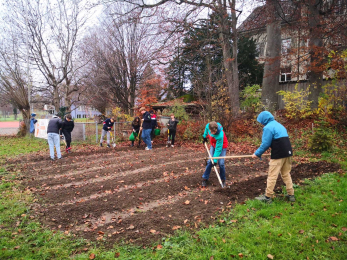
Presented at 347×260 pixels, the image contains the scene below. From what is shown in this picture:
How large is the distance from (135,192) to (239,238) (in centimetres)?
284

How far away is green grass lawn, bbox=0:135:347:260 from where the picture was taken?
3.21 metres

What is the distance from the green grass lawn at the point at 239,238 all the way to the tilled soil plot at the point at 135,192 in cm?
27

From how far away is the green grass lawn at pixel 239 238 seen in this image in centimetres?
321

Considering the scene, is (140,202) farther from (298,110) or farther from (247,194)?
(298,110)

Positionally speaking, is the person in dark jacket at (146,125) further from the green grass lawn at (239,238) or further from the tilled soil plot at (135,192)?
the green grass lawn at (239,238)

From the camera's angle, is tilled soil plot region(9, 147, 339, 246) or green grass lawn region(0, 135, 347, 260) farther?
tilled soil plot region(9, 147, 339, 246)

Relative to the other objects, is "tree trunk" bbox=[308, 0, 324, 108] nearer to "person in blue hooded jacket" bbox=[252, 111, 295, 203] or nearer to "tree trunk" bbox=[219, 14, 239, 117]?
"tree trunk" bbox=[219, 14, 239, 117]

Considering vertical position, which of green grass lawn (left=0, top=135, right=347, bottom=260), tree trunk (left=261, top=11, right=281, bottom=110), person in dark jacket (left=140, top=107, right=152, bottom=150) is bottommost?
green grass lawn (left=0, top=135, right=347, bottom=260)

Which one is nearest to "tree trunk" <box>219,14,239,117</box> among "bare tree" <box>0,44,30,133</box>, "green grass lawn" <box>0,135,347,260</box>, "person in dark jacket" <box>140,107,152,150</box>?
"person in dark jacket" <box>140,107,152,150</box>

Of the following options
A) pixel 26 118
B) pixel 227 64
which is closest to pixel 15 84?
pixel 26 118

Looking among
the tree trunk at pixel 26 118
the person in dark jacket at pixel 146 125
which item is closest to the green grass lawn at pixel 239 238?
the person in dark jacket at pixel 146 125

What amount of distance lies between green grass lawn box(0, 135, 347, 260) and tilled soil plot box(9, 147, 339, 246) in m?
0.27

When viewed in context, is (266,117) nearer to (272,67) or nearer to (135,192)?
(135,192)

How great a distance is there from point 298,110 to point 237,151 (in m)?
5.49
